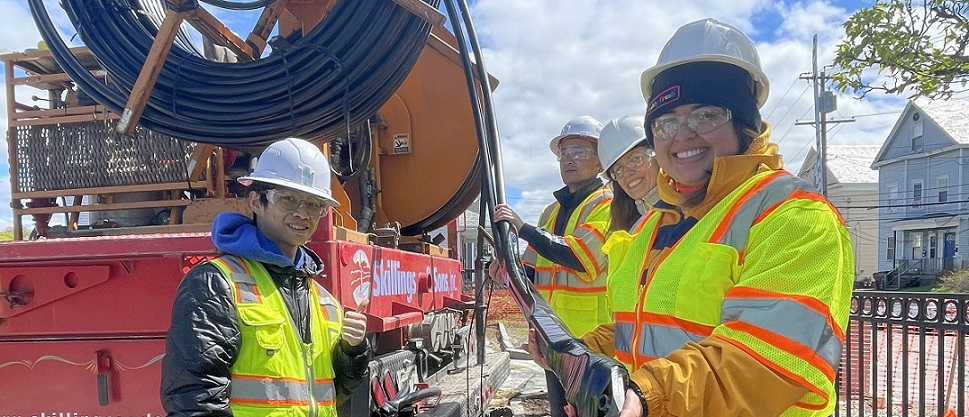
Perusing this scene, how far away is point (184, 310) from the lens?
1703 millimetres

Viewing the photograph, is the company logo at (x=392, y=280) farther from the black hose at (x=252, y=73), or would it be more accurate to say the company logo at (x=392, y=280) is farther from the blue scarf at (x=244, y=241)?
the blue scarf at (x=244, y=241)

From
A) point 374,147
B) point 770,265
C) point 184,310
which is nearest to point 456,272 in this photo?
point 374,147

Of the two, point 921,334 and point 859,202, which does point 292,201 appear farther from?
point 859,202

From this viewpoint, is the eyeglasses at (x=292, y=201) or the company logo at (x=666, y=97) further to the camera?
the eyeglasses at (x=292, y=201)

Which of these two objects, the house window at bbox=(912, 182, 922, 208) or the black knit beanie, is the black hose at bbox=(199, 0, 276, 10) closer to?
the black knit beanie

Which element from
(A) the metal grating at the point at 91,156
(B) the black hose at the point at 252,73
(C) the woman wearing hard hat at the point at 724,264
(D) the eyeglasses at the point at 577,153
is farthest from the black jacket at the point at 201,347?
(D) the eyeglasses at the point at 577,153

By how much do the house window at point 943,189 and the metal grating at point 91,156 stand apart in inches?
1215

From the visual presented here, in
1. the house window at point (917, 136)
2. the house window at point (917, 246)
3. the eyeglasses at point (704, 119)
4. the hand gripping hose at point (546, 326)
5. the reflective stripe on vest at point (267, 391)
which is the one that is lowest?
the house window at point (917, 246)

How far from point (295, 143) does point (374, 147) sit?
6.27 ft

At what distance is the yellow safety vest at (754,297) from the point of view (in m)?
1.09

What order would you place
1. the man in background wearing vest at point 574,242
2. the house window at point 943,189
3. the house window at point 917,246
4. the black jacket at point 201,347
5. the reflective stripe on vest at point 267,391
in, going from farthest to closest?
the house window at point 917,246 < the house window at point 943,189 < the man in background wearing vest at point 574,242 < the reflective stripe on vest at point 267,391 < the black jacket at point 201,347

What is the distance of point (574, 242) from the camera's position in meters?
2.92

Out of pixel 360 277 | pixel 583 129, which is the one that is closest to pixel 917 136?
pixel 583 129

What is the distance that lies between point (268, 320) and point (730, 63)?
1.44 m
